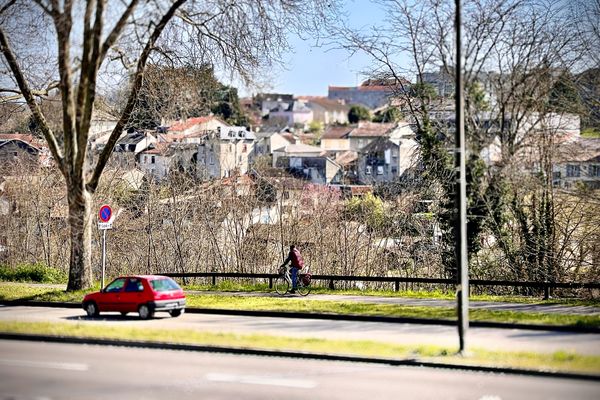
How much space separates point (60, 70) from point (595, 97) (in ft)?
62.3

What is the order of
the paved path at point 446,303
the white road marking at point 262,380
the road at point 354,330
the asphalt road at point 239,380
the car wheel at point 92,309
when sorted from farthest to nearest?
the car wheel at point 92,309
the paved path at point 446,303
the road at point 354,330
the white road marking at point 262,380
the asphalt road at point 239,380

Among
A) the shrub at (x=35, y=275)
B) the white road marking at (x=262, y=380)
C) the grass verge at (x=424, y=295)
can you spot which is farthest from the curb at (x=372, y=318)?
the white road marking at (x=262, y=380)

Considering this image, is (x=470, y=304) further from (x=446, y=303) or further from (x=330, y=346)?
(x=330, y=346)

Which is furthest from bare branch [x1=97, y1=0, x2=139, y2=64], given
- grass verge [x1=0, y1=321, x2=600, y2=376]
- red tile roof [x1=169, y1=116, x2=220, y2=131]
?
red tile roof [x1=169, y1=116, x2=220, y2=131]

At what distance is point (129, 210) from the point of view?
49.1m

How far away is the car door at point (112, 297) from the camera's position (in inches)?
912

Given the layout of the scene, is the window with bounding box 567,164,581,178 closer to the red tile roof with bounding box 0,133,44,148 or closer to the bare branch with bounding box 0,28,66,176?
the bare branch with bounding box 0,28,66,176

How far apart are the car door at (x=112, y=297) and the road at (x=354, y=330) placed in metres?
0.33

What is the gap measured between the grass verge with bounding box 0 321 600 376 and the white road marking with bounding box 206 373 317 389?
2.39 metres

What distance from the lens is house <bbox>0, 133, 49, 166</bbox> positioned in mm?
50219

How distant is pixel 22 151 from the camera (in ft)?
178

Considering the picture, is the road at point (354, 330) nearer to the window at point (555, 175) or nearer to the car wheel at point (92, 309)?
the car wheel at point (92, 309)

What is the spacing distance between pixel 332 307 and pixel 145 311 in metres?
5.16

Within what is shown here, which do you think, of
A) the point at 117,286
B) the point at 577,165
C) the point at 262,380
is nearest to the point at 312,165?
the point at 577,165
